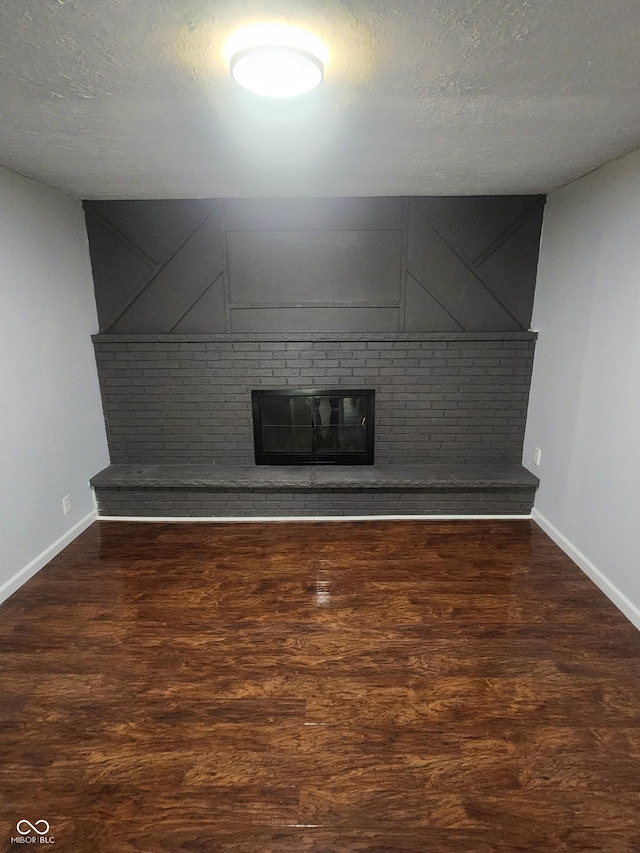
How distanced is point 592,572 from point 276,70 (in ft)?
9.76

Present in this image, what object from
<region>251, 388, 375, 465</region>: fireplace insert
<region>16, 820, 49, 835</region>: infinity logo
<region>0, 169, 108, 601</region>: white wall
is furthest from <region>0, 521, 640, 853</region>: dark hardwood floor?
<region>251, 388, 375, 465</region>: fireplace insert

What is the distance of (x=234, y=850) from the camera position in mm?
1393

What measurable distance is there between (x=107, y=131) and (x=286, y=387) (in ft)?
6.61

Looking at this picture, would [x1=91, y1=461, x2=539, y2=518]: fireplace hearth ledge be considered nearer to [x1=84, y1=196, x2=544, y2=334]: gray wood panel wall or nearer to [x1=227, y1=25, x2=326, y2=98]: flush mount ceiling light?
[x1=84, y1=196, x2=544, y2=334]: gray wood panel wall

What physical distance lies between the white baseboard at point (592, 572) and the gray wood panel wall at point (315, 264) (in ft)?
4.95

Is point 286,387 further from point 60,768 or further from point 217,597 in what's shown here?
point 60,768

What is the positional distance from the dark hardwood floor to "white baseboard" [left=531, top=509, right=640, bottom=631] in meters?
0.06

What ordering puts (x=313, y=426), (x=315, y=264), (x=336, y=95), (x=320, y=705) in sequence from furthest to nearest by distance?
(x=313, y=426), (x=315, y=264), (x=320, y=705), (x=336, y=95)

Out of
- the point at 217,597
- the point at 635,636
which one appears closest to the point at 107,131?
the point at 217,597

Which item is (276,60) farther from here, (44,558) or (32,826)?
(44,558)

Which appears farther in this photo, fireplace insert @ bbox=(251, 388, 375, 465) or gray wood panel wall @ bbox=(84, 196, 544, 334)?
fireplace insert @ bbox=(251, 388, 375, 465)

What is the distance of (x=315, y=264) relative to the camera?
135 inches

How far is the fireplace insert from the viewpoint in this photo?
11.9ft

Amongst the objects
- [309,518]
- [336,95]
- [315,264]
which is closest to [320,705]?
[309,518]
